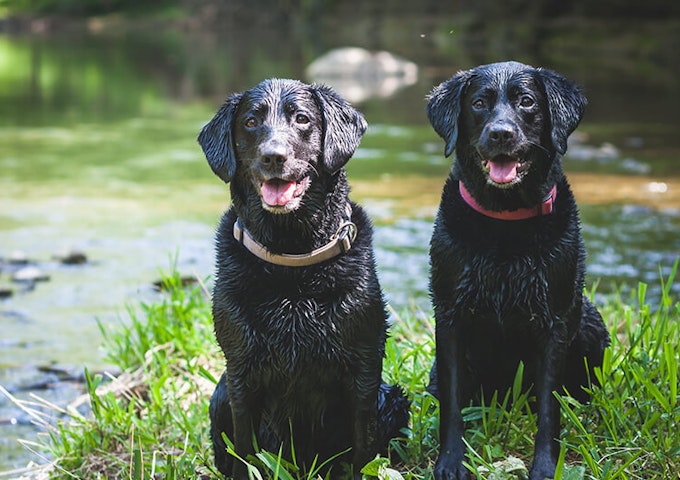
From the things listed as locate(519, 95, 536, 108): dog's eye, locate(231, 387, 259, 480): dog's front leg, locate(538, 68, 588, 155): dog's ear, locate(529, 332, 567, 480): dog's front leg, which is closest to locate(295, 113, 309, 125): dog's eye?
locate(519, 95, 536, 108): dog's eye

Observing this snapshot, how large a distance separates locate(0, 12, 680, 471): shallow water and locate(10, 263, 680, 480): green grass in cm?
78

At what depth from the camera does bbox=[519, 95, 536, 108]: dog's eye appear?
147 inches

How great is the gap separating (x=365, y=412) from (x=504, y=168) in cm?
111

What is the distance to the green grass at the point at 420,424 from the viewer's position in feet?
12.1

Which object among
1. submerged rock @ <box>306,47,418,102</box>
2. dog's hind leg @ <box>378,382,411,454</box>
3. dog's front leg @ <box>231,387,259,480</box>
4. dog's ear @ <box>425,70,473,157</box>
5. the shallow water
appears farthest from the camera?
submerged rock @ <box>306,47,418,102</box>

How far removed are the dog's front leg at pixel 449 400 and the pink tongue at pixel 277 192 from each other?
82 cm

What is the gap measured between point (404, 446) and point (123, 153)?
38.7ft

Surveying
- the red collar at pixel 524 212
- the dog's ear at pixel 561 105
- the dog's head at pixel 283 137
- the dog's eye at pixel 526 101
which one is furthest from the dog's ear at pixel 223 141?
the dog's ear at pixel 561 105

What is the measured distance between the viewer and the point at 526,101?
374 cm

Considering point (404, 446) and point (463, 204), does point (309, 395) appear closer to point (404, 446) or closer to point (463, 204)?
point (404, 446)

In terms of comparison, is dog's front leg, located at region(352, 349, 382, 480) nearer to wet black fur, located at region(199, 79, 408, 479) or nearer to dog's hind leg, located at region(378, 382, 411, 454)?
→ wet black fur, located at region(199, 79, 408, 479)

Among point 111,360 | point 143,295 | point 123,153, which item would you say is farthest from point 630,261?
point 123,153

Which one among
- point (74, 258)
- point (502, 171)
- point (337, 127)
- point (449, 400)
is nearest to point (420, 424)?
point (449, 400)

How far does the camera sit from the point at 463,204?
12.5 ft
